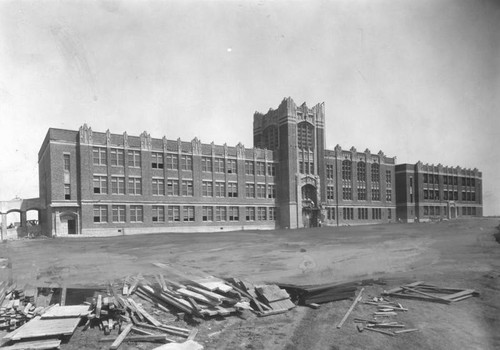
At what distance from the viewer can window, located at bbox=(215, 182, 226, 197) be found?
50.2m

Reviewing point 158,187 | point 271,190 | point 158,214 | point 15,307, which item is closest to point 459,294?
point 15,307

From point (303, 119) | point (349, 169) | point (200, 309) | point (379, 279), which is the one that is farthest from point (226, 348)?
point (349, 169)

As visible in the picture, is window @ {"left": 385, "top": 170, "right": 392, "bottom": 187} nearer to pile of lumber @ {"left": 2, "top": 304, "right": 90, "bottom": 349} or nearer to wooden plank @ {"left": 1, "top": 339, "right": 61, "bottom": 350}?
pile of lumber @ {"left": 2, "top": 304, "right": 90, "bottom": 349}

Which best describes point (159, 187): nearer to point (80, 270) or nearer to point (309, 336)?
point (80, 270)

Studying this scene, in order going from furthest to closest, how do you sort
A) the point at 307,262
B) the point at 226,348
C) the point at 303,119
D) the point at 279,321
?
the point at 303,119
the point at 307,262
the point at 279,321
the point at 226,348

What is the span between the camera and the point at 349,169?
211ft

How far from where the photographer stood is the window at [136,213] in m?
43.6

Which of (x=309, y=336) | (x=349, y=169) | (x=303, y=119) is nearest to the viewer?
(x=309, y=336)

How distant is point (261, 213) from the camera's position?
2127 inches

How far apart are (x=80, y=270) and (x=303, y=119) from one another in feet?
153

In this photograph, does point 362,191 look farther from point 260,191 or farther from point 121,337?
point 121,337

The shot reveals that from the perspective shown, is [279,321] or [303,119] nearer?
[279,321]

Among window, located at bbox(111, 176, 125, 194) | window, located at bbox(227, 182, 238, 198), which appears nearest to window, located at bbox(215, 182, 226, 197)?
window, located at bbox(227, 182, 238, 198)

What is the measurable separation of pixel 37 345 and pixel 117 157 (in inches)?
1512
